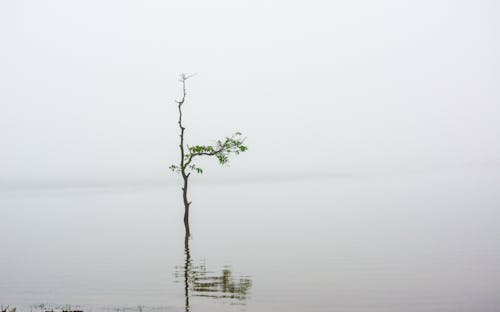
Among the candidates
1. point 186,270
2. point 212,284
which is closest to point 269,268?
point 186,270

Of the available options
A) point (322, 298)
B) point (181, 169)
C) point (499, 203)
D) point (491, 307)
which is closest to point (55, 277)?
point (181, 169)

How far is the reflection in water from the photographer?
2638 centimetres

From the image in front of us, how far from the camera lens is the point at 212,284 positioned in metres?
29.5

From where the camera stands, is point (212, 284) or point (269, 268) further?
point (269, 268)

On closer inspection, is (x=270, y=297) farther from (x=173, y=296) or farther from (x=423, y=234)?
(x=423, y=234)

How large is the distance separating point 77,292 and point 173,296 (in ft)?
19.8

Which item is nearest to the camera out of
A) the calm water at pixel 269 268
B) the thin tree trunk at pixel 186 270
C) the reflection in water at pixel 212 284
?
the thin tree trunk at pixel 186 270

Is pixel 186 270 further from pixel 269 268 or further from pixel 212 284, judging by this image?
pixel 212 284

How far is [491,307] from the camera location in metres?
23.5

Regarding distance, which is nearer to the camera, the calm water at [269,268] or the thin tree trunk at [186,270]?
the thin tree trunk at [186,270]

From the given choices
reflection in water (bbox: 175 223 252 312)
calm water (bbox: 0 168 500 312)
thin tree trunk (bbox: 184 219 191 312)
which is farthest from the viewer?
reflection in water (bbox: 175 223 252 312)

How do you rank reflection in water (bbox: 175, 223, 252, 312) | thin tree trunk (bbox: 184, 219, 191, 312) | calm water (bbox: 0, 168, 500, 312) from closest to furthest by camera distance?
thin tree trunk (bbox: 184, 219, 191, 312) < calm water (bbox: 0, 168, 500, 312) < reflection in water (bbox: 175, 223, 252, 312)

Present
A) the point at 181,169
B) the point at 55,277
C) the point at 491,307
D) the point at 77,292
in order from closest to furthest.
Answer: the point at 491,307 → the point at 77,292 → the point at 55,277 → the point at 181,169

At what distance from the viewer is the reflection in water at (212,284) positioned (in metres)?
26.4
